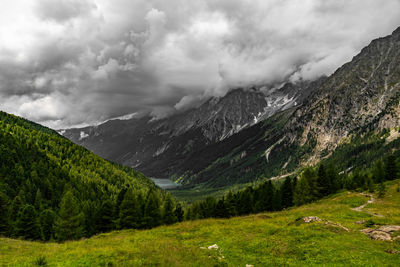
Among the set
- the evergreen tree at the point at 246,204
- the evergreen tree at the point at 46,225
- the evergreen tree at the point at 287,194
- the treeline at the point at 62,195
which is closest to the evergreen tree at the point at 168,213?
the treeline at the point at 62,195

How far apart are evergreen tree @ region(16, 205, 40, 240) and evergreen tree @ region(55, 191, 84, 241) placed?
429 cm

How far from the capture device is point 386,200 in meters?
46.2

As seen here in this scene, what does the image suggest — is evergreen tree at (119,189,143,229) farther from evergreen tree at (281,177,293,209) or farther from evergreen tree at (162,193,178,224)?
evergreen tree at (281,177,293,209)

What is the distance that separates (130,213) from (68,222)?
1368 cm

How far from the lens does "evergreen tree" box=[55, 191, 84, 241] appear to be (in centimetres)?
5059

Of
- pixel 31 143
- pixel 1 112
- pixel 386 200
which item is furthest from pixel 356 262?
pixel 1 112

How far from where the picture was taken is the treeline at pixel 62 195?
5169cm

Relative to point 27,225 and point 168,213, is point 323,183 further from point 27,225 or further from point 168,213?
point 27,225

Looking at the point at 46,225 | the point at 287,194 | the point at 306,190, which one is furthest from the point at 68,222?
the point at 306,190

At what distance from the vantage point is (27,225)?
50.3 m

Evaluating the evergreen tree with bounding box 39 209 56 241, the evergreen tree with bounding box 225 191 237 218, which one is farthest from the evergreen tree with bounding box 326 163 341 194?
the evergreen tree with bounding box 39 209 56 241

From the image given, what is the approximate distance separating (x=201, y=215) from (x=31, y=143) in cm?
12448

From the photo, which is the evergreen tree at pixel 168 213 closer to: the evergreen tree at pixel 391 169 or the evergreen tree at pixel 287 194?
the evergreen tree at pixel 287 194

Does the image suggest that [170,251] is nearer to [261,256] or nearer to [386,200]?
[261,256]
